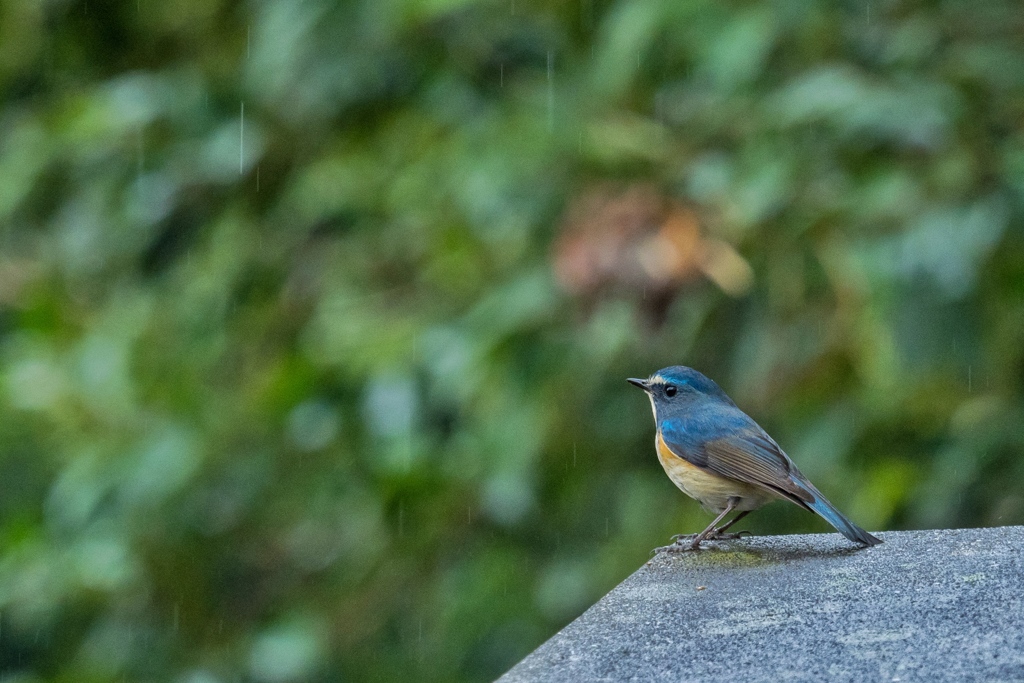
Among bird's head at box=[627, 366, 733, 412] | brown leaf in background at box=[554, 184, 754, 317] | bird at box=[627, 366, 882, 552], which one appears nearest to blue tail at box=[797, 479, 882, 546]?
bird at box=[627, 366, 882, 552]

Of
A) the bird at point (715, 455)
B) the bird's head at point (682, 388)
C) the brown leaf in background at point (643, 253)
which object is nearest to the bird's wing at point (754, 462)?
the bird at point (715, 455)

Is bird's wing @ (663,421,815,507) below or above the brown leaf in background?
below

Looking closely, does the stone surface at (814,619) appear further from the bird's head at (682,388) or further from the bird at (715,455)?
the bird's head at (682,388)

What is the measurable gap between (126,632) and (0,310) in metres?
2.18

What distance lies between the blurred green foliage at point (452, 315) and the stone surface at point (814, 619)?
0.90 m

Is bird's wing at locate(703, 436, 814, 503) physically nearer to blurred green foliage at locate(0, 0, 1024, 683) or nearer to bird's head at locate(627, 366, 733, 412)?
bird's head at locate(627, 366, 733, 412)

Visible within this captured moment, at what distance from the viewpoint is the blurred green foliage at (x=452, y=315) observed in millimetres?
3539

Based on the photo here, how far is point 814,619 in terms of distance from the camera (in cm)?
198

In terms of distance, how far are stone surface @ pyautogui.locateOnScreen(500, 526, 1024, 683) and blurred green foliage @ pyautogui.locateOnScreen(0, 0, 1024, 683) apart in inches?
35.5

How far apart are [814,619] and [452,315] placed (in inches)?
96.8

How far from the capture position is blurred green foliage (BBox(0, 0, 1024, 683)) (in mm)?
3539

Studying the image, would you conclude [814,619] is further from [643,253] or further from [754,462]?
[643,253]

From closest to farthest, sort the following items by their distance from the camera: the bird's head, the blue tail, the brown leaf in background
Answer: the blue tail
the bird's head
the brown leaf in background

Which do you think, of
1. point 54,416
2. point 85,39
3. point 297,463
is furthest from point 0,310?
point 297,463
